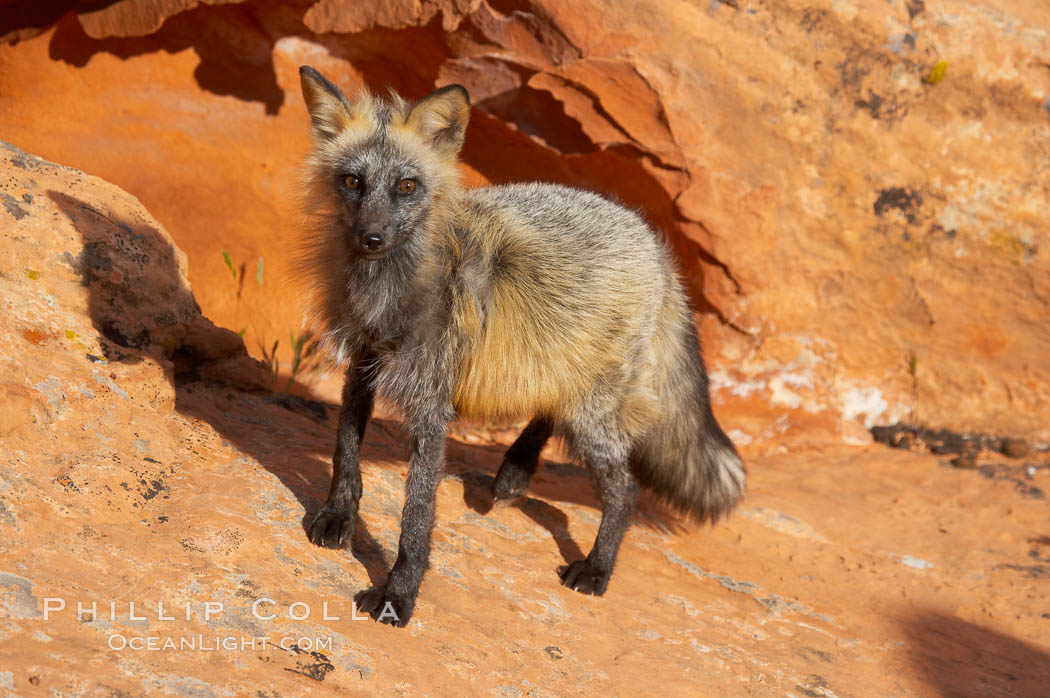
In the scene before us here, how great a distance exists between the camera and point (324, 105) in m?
3.45

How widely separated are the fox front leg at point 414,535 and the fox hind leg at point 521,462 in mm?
940

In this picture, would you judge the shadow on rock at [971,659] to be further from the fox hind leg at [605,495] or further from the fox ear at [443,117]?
the fox ear at [443,117]

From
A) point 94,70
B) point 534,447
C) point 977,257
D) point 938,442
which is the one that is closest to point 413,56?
point 94,70

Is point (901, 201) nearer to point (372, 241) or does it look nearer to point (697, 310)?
point (697, 310)

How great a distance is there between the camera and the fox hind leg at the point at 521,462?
4.41 meters

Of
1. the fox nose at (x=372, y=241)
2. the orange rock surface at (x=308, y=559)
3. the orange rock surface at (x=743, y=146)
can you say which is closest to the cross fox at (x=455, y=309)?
the fox nose at (x=372, y=241)

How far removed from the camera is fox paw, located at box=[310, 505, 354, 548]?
3.42 metres

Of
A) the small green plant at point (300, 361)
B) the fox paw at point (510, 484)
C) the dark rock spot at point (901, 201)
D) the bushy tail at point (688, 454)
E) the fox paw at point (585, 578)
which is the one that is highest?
the dark rock spot at point (901, 201)

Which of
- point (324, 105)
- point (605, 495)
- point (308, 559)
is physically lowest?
point (308, 559)

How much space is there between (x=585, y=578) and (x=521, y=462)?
81 cm

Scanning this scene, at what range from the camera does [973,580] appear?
15.8ft

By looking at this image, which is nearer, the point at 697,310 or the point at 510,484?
the point at 510,484

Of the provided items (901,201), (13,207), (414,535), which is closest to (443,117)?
(414,535)

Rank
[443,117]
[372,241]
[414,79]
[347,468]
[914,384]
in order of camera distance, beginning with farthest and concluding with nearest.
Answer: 1. [414,79]
2. [914,384]
3. [347,468]
4. [443,117]
5. [372,241]
